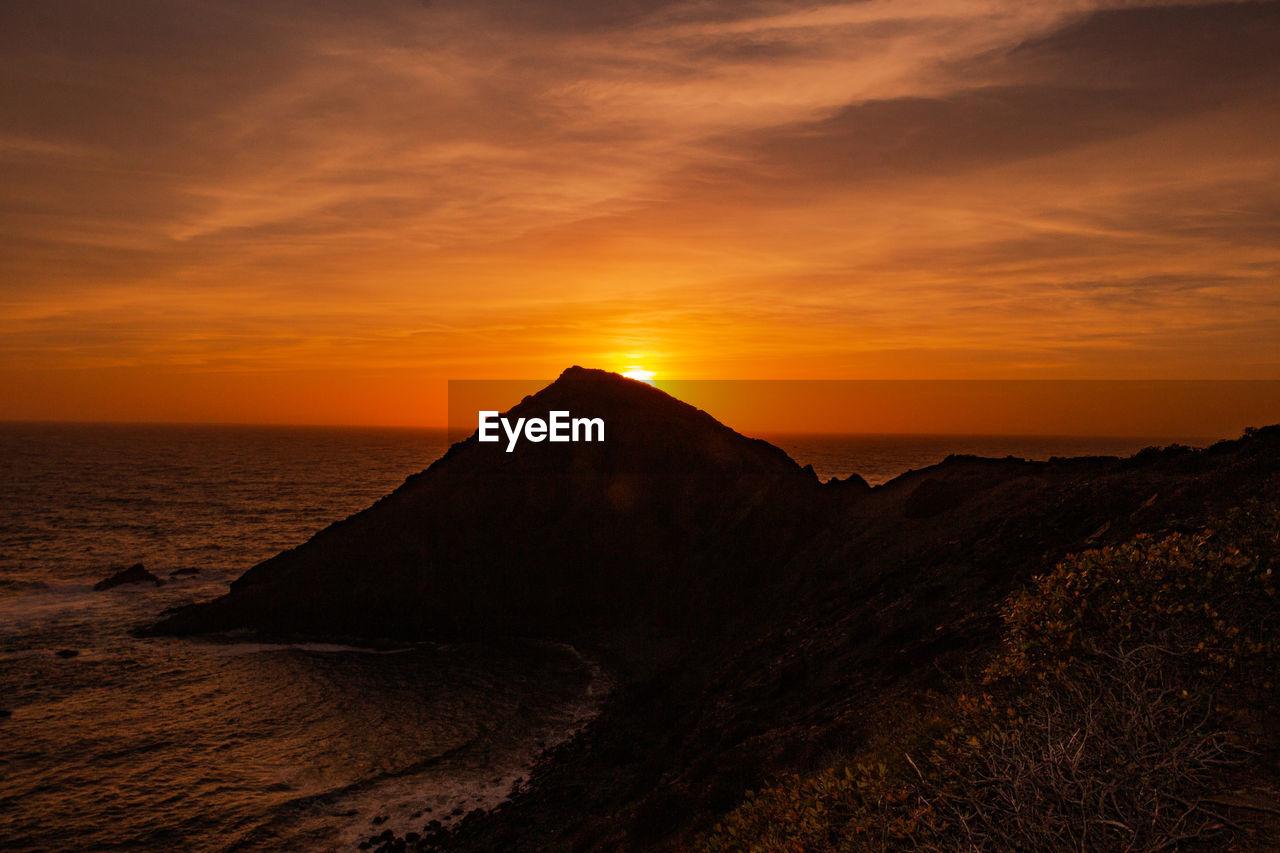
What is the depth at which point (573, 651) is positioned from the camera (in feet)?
130

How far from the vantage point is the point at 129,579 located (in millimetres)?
52750

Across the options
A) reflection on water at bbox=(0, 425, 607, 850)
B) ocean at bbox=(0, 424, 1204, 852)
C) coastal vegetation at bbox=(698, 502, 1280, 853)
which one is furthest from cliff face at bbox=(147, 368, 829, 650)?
coastal vegetation at bbox=(698, 502, 1280, 853)

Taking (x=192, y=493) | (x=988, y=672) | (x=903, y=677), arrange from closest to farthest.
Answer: (x=988, y=672), (x=903, y=677), (x=192, y=493)

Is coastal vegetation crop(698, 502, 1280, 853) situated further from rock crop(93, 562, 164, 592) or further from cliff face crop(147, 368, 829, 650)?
rock crop(93, 562, 164, 592)

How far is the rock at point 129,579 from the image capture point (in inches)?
2028

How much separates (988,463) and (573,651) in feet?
87.8

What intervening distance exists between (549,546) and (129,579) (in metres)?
34.3

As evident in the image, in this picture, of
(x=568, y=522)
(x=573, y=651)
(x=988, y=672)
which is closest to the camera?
(x=988, y=672)

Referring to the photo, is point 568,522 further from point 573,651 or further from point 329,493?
point 329,493

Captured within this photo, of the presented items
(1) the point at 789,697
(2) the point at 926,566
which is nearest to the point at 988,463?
(2) the point at 926,566

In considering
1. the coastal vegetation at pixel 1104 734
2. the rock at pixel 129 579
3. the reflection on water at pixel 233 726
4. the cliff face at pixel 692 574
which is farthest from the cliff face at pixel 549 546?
the coastal vegetation at pixel 1104 734

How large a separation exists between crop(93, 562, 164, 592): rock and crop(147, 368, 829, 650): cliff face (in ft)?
38.8

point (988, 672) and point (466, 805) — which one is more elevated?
point (988, 672)

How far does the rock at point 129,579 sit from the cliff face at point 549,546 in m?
11.8
